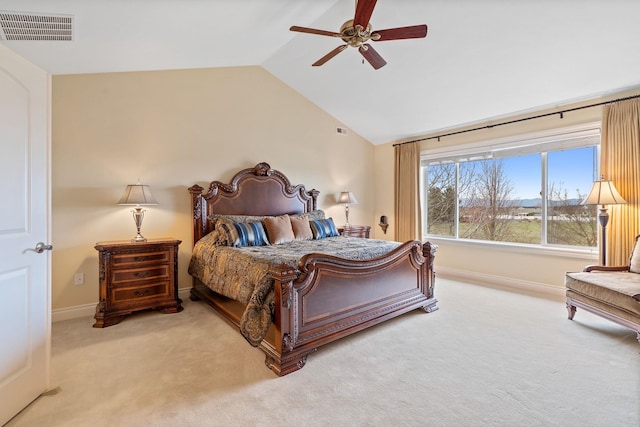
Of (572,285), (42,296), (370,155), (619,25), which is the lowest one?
(572,285)

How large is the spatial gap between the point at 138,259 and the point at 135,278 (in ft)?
0.66

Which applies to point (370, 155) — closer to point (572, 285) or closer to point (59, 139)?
point (572, 285)

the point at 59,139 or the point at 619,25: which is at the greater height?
the point at 619,25

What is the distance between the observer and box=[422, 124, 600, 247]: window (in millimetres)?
3881

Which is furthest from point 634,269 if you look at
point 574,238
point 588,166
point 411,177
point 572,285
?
point 411,177

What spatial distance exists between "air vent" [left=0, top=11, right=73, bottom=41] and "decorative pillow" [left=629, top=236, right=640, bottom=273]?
530 cm

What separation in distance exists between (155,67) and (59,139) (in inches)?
51.9

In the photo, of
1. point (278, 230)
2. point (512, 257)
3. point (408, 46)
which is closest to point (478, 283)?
point (512, 257)

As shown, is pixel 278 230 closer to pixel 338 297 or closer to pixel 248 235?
pixel 248 235

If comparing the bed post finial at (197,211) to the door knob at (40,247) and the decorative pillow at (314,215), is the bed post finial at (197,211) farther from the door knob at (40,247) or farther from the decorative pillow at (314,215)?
the door knob at (40,247)

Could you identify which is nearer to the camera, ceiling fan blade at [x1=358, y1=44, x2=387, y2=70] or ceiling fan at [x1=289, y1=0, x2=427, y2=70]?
ceiling fan at [x1=289, y1=0, x2=427, y2=70]

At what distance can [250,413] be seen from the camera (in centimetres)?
169

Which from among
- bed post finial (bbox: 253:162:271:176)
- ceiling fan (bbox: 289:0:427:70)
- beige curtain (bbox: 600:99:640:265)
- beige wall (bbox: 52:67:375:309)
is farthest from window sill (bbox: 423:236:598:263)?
ceiling fan (bbox: 289:0:427:70)

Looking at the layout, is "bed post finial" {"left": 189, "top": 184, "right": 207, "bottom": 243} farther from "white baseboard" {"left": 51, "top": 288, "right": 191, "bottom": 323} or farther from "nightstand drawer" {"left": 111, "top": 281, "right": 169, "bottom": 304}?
"white baseboard" {"left": 51, "top": 288, "right": 191, "bottom": 323}
